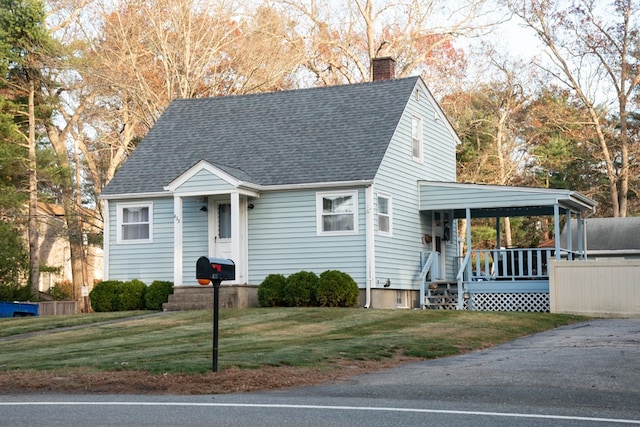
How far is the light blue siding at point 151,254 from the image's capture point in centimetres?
2842

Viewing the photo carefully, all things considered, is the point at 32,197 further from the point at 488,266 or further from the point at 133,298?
the point at 488,266

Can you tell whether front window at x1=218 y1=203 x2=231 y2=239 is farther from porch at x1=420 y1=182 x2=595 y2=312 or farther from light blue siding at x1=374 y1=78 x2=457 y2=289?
porch at x1=420 y1=182 x2=595 y2=312

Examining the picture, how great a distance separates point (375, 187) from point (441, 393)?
15172 mm

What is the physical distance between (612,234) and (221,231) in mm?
21597

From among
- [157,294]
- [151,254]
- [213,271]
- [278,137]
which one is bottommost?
[157,294]

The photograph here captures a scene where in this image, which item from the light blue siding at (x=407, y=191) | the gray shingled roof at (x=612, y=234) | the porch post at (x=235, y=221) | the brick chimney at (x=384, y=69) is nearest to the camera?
the porch post at (x=235, y=221)

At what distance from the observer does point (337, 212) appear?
2667cm

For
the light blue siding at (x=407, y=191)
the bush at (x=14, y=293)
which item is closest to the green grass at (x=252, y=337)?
the light blue siding at (x=407, y=191)

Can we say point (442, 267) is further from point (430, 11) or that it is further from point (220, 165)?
point (430, 11)

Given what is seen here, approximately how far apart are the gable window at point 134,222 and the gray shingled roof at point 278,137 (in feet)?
1.77

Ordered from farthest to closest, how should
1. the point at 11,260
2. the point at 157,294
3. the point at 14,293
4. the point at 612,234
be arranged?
the point at 612,234 → the point at 14,293 → the point at 11,260 → the point at 157,294

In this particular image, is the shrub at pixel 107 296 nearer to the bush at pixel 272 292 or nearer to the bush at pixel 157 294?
the bush at pixel 157 294

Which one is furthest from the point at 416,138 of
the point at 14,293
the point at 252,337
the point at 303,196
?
the point at 14,293

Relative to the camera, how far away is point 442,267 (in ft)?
104
